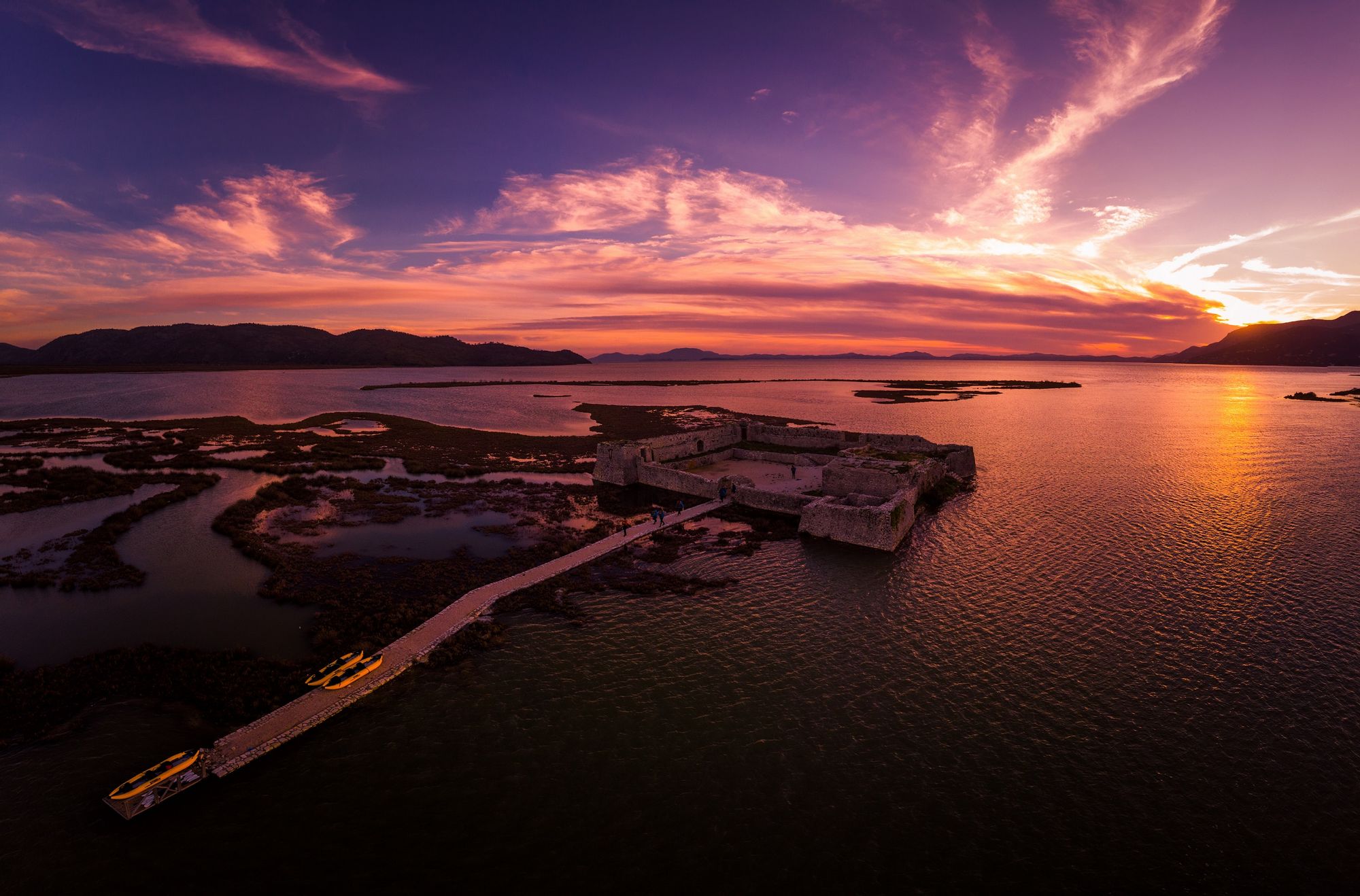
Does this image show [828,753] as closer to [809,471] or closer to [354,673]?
[354,673]

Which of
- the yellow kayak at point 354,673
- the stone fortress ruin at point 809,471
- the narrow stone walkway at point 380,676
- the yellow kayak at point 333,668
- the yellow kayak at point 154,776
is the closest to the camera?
the yellow kayak at point 154,776

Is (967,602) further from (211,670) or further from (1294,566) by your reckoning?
(211,670)

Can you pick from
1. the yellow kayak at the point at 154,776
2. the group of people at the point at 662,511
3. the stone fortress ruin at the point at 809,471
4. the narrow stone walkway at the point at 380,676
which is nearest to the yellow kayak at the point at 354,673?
the narrow stone walkway at the point at 380,676

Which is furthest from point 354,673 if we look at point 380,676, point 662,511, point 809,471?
point 809,471

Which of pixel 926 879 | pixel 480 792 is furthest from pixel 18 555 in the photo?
pixel 926 879

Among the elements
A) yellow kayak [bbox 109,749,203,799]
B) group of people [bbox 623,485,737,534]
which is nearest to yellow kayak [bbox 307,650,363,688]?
yellow kayak [bbox 109,749,203,799]

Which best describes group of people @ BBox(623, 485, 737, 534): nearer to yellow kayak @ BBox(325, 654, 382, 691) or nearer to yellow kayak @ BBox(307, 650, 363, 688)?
yellow kayak @ BBox(325, 654, 382, 691)

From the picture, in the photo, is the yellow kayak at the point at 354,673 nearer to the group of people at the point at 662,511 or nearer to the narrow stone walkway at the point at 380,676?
the narrow stone walkway at the point at 380,676
